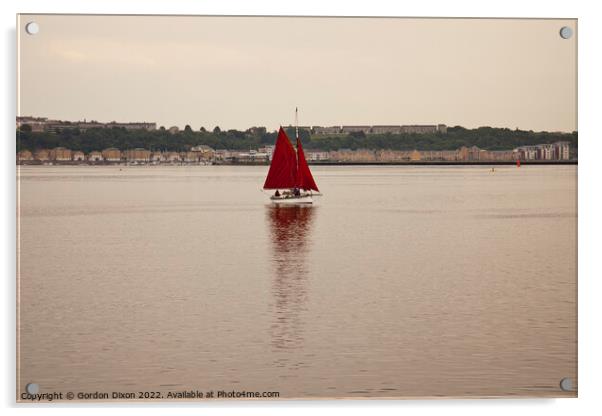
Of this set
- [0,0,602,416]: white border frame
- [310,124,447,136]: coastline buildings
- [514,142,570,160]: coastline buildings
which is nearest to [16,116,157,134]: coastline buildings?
[0,0,602,416]: white border frame

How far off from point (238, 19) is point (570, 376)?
150 inches

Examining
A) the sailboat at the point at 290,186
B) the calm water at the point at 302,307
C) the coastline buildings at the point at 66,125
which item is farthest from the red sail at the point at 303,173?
the coastline buildings at the point at 66,125

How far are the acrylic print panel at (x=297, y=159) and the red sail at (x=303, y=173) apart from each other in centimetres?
12

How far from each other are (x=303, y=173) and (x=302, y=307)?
22.9ft

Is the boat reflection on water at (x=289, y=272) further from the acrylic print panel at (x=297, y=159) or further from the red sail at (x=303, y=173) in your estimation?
the red sail at (x=303, y=173)

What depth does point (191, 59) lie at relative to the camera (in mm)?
9344

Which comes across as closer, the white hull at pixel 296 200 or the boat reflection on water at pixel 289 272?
the boat reflection on water at pixel 289 272

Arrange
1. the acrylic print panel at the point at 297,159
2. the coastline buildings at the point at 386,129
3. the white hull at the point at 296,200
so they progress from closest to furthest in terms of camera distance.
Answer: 1. the acrylic print panel at the point at 297,159
2. the coastline buildings at the point at 386,129
3. the white hull at the point at 296,200

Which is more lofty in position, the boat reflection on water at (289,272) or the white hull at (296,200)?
the white hull at (296,200)

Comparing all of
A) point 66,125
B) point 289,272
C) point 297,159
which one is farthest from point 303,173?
point 66,125

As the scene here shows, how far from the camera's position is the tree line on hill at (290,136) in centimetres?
1001

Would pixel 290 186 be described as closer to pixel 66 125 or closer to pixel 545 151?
pixel 545 151

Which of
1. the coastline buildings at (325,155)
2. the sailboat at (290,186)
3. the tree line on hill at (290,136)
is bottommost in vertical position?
the sailboat at (290,186)

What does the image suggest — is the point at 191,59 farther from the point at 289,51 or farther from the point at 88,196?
the point at 88,196
